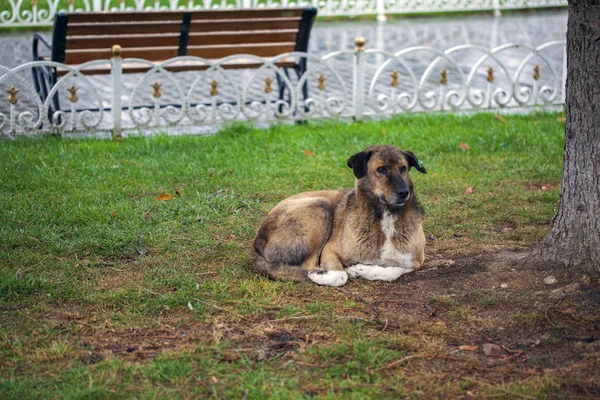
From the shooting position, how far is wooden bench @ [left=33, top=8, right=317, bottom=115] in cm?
991

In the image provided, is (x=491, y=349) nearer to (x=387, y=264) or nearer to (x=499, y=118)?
(x=387, y=264)

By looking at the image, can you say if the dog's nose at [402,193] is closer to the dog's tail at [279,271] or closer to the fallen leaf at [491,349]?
the dog's tail at [279,271]

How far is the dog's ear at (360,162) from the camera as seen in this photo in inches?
229

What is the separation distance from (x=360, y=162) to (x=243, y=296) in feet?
4.12

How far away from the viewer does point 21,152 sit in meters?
8.84

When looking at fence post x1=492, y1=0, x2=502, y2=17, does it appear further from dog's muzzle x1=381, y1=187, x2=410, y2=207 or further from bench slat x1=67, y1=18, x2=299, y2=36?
dog's muzzle x1=381, y1=187, x2=410, y2=207

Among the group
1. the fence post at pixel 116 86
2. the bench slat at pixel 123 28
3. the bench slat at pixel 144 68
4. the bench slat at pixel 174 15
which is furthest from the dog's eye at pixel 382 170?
the bench slat at pixel 123 28

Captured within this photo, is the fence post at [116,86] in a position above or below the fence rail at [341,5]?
below

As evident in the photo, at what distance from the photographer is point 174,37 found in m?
10.5

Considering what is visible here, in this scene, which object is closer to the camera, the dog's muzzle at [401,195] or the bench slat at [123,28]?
the dog's muzzle at [401,195]

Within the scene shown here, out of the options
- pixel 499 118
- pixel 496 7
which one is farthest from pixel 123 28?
pixel 496 7

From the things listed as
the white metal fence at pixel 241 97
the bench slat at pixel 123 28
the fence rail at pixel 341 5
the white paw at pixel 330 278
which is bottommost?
the white paw at pixel 330 278

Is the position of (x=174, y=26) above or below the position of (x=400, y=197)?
above

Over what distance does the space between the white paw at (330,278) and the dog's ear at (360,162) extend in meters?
0.71
